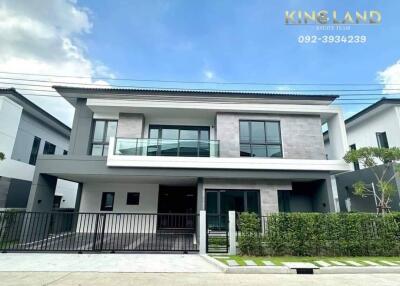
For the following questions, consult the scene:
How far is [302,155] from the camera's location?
12.4 meters

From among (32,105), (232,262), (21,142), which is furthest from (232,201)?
(21,142)

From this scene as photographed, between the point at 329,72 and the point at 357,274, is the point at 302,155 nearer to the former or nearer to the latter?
the point at 329,72

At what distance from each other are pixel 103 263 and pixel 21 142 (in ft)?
41.1

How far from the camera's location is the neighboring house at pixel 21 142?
12.7 meters

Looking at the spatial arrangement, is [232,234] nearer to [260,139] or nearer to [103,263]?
[103,263]

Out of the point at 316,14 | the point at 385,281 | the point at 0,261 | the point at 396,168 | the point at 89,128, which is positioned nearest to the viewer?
the point at 385,281

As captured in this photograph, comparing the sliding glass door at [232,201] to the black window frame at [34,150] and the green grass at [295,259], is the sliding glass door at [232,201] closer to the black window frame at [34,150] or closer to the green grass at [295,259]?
the green grass at [295,259]

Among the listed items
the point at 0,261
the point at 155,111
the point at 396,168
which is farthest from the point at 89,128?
the point at 396,168

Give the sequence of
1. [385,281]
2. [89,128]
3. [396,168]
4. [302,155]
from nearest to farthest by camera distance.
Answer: [385,281] < [396,168] < [302,155] < [89,128]

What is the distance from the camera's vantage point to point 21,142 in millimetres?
14664

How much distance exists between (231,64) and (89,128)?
9.66 metres

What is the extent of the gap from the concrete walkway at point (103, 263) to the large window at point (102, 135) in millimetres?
6567

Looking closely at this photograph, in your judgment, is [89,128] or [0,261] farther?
[89,128]

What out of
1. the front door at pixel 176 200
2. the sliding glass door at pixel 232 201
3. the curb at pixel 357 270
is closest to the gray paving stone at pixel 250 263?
the curb at pixel 357 270
